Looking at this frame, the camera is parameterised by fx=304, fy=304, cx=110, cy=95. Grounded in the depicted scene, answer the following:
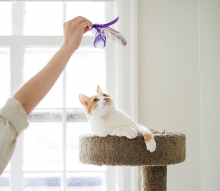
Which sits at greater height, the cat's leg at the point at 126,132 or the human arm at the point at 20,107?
the human arm at the point at 20,107

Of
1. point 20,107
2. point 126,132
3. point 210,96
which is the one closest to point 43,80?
point 20,107

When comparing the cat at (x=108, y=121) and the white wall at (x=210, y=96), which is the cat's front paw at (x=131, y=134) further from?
the white wall at (x=210, y=96)

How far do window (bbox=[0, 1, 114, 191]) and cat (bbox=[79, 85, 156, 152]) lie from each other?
61 cm

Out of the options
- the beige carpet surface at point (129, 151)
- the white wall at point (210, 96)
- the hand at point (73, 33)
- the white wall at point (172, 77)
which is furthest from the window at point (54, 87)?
the hand at point (73, 33)

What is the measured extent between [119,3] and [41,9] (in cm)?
53

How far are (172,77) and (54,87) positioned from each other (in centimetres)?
74

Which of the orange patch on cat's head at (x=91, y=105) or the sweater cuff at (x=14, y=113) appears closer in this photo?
the sweater cuff at (x=14, y=113)

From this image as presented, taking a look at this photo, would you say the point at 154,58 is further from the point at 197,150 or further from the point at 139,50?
the point at 197,150

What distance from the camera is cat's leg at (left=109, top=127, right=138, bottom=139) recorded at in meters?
1.19

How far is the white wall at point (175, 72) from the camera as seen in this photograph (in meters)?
1.78

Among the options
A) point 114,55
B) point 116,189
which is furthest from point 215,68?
point 116,189

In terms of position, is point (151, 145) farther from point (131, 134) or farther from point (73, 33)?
point (73, 33)

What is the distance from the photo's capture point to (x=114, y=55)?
1889 millimetres

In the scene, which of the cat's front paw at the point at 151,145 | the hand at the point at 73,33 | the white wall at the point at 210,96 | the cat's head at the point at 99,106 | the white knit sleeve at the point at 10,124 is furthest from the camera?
the white wall at the point at 210,96
